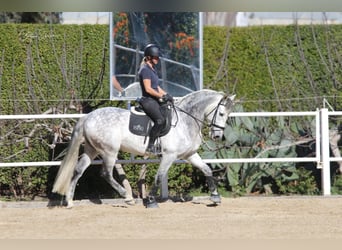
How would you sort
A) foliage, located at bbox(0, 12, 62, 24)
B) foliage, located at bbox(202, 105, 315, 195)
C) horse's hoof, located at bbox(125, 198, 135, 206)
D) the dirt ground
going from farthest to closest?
foliage, located at bbox(0, 12, 62, 24), foliage, located at bbox(202, 105, 315, 195), horse's hoof, located at bbox(125, 198, 135, 206), the dirt ground

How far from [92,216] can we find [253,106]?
4.62 meters

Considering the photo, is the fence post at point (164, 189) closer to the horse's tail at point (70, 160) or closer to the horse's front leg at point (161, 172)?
the horse's front leg at point (161, 172)

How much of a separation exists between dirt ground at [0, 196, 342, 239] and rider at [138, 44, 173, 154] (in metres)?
1.06

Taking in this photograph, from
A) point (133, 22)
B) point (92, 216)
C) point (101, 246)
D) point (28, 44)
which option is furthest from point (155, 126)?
point (101, 246)

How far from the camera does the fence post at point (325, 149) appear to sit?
8.96 m

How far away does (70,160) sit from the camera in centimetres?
801

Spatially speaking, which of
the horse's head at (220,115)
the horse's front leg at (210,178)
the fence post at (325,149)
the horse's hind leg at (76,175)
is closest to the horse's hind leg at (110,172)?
the horse's hind leg at (76,175)

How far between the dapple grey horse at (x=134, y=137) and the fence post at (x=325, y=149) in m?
1.73

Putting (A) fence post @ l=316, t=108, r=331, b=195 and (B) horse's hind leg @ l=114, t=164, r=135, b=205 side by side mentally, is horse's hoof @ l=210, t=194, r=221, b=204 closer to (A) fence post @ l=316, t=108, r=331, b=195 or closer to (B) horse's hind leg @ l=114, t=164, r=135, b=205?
(B) horse's hind leg @ l=114, t=164, r=135, b=205

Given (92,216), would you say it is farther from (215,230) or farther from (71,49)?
(71,49)

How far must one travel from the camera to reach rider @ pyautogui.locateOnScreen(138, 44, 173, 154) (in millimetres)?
7629

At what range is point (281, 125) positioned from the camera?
9695mm

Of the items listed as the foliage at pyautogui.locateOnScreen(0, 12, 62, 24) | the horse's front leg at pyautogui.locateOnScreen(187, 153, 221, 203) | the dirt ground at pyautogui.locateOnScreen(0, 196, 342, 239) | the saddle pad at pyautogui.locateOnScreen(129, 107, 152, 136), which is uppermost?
the foliage at pyautogui.locateOnScreen(0, 12, 62, 24)

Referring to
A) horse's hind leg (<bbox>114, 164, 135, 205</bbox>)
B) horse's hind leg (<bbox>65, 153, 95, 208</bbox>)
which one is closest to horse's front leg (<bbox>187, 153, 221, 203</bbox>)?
horse's hind leg (<bbox>114, 164, 135, 205</bbox>)
